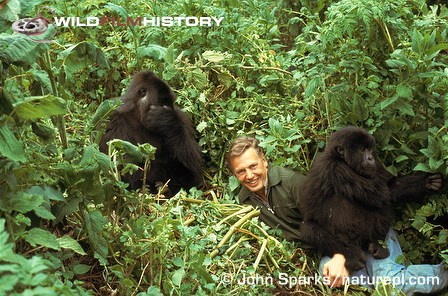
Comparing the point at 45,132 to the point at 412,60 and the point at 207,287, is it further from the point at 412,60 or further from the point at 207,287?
the point at 412,60

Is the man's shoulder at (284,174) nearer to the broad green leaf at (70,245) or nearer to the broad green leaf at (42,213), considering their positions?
the broad green leaf at (70,245)

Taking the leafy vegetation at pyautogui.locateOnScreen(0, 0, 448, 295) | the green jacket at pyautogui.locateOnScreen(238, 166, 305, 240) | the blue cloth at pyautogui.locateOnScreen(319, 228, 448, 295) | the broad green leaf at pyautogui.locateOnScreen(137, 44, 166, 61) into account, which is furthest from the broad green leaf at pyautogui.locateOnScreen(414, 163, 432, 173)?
the broad green leaf at pyautogui.locateOnScreen(137, 44, 166, 61)

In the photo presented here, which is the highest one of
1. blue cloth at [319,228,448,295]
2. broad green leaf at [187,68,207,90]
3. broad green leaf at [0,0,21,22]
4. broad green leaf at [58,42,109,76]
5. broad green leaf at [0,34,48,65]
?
broad green leaf at [0,0,21,22]

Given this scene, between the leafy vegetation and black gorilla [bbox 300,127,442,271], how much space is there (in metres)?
0.21

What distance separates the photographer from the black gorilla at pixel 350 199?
5285 millimetres

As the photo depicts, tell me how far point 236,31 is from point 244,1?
73cm

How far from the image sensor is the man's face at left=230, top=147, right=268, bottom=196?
5691 millimetres

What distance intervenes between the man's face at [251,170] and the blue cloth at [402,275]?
75cm

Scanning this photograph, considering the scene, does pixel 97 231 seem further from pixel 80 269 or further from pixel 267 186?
pixel 267 186

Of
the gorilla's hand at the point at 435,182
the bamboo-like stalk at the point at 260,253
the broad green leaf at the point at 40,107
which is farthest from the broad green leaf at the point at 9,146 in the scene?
the gorilla's hand at the point at 435,182

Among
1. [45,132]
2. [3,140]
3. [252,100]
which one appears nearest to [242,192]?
[252,100]

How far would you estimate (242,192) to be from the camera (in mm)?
5816

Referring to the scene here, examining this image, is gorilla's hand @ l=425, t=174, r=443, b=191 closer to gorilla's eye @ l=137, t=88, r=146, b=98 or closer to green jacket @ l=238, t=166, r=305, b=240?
green jacket @ l=238, t=166, r=305, b=240

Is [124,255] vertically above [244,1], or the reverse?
[244,1]
